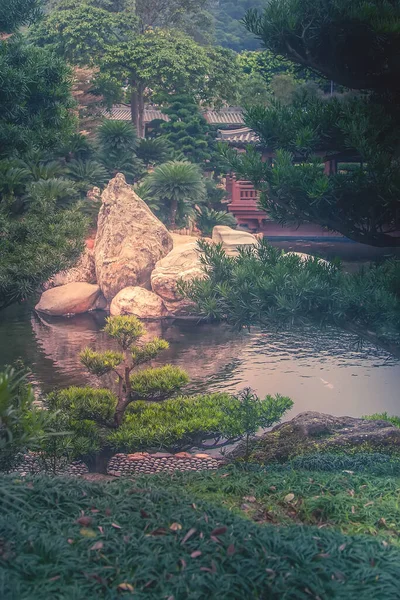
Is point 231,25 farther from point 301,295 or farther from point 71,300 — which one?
point 301,295

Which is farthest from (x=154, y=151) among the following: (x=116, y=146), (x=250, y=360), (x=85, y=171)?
(x=250, y=360)

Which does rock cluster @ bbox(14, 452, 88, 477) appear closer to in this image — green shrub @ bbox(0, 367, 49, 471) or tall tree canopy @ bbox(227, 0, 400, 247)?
green shrub @ bbox(0, 367, 49, 471)

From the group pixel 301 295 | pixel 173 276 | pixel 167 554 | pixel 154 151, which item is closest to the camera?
pixel 167 554

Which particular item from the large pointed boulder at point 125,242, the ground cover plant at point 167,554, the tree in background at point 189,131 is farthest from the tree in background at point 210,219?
the ground cover plant at point 167,554

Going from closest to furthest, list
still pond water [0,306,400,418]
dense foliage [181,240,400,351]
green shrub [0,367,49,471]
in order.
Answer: green shrub [0,367,49,471]
dense foliage [181,240,400,351]
still pond water [0,306,400,418]

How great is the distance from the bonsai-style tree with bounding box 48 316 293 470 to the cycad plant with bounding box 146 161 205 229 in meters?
10.7

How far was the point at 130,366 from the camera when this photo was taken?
6.37 m

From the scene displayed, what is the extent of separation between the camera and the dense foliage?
198 inches

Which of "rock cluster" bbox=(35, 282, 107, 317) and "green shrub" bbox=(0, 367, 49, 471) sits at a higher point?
"green shrub" bbox=(0, 367, 49, 471)

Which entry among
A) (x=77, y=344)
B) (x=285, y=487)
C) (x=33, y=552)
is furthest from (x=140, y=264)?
(x=33, y=552)

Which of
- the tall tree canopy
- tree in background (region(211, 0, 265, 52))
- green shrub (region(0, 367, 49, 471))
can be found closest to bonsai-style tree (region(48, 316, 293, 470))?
the tall tree canopy

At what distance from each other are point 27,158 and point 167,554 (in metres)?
5.08

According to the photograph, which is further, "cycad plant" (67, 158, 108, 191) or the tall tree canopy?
"cycad plant" (67, 158, 108, 191)

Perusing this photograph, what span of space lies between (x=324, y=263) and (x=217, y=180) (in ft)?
48.0
